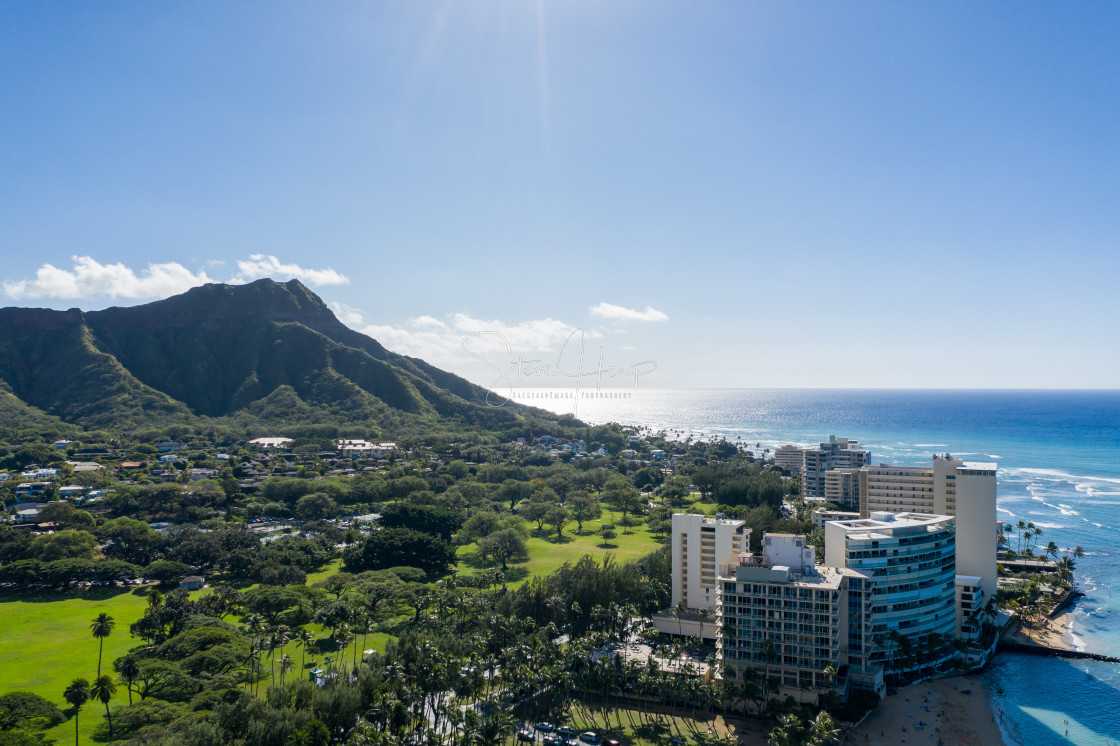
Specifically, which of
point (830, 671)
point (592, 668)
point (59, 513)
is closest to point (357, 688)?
point (592, 668)

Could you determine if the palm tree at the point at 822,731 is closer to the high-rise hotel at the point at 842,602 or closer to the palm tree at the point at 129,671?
the high-rise hotel at the point at 842,602

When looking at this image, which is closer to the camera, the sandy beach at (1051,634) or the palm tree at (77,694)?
the palm tree at (77,694)

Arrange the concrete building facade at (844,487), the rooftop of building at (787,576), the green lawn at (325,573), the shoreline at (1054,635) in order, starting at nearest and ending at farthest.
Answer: the rooftop of building at (787,576), the shoreline at (1054,635), the green lawn at (325,573), the concrete building facade at (844,487)

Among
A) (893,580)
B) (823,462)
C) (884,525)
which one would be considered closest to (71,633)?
(893,580)

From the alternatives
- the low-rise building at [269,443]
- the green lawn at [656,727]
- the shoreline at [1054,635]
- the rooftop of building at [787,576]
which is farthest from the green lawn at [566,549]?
the low-rise building at [269,443]

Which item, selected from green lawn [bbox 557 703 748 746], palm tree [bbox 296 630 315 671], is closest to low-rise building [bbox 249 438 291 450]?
palm tree [bbox 296 630 315 671]

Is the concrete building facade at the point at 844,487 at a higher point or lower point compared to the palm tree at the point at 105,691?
higher

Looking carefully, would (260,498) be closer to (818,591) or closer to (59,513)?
(59,513)
